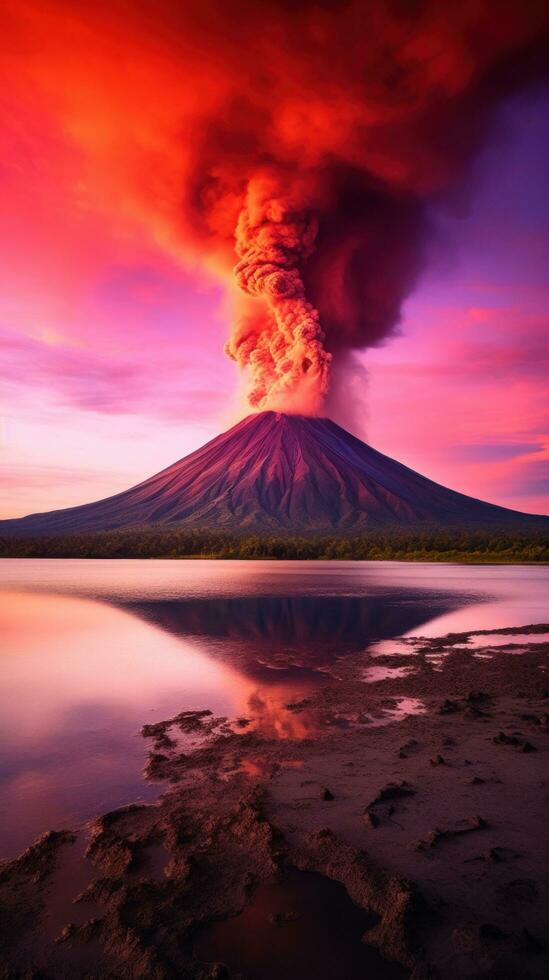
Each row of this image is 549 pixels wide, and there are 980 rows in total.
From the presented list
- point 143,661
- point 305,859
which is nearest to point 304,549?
point 143,661

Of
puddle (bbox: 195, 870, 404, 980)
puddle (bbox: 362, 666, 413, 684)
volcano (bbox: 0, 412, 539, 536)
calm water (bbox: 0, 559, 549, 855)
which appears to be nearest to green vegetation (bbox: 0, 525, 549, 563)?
calm water (bbox: 0, 559, 549, 855)

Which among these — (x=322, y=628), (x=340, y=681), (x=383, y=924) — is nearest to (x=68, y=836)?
(x=383, y=924)

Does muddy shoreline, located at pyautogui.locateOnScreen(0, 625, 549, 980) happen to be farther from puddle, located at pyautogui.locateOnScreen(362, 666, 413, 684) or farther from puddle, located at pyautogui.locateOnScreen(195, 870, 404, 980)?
puddle, located at pyautogui.locateOnScreen(362, 666, 413, 684)

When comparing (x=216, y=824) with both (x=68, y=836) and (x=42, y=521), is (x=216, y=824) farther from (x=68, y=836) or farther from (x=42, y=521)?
(x=42, y=521)

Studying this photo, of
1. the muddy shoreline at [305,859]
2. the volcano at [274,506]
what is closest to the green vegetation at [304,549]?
the volcano at [274,506]

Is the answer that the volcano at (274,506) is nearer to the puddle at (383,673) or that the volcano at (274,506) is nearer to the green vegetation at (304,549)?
the green vegetation at (304,549)

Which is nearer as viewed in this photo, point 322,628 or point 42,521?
point 322,628
